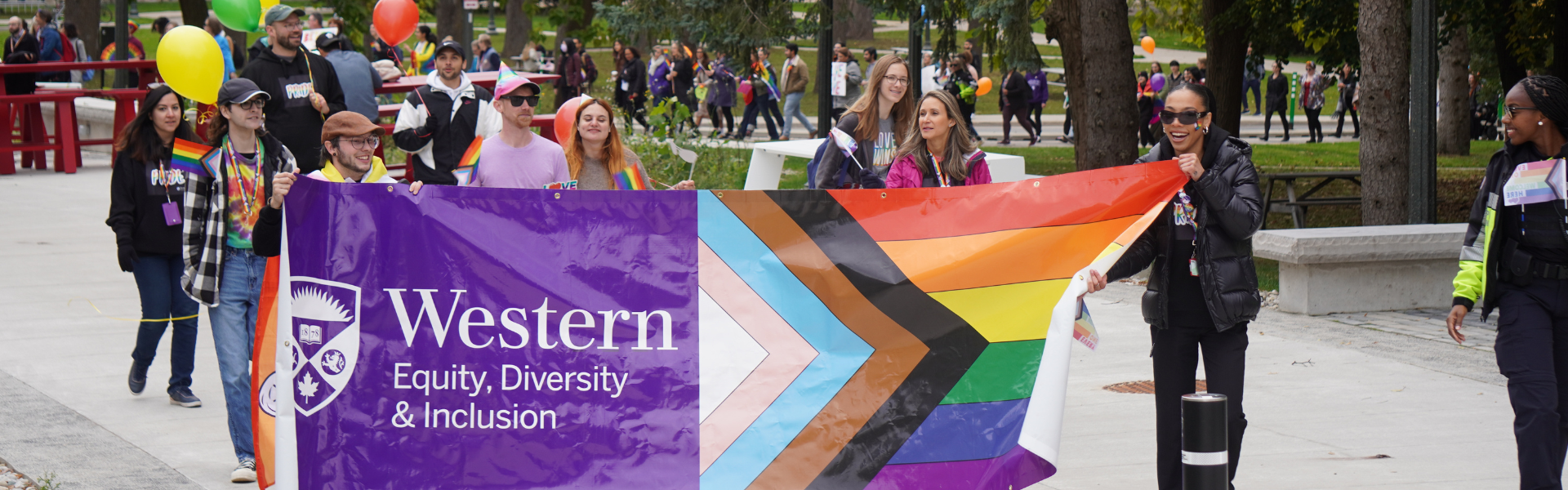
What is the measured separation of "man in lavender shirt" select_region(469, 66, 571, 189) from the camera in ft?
20.6

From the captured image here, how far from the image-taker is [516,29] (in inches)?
1822

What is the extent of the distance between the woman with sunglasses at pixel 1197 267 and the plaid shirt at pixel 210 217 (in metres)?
3.50

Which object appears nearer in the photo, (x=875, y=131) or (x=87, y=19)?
(x=875, y=131)

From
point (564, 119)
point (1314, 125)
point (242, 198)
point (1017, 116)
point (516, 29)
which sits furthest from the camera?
point (516, 29)

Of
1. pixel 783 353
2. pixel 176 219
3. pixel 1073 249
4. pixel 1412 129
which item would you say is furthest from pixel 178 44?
pixel 1412 129

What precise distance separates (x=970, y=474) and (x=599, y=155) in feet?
8.43

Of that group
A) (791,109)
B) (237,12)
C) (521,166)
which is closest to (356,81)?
(237,12)

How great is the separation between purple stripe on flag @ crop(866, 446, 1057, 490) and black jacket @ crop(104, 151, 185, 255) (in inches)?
149

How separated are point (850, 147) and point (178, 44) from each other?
11.5 feet

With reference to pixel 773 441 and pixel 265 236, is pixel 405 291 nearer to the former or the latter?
pixel 265 236

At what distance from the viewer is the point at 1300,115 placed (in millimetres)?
36188

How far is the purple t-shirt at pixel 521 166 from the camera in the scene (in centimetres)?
630

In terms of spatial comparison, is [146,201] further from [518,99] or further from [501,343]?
[501,343]

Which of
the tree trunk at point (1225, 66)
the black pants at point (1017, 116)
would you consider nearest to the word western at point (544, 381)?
the tree trunk at point (1225, 66)
